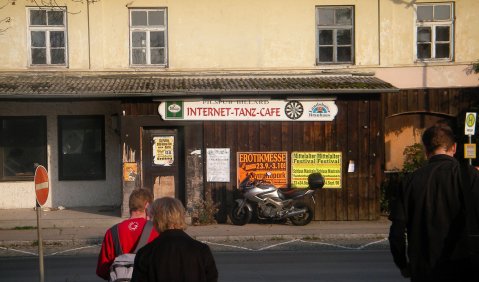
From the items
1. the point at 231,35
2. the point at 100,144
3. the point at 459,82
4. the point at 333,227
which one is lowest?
the point at 333,227

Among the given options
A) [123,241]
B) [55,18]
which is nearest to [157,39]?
[55,18]

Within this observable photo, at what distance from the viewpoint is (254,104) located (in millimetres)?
17547

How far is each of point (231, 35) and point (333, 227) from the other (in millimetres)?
5768

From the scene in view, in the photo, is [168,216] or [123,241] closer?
[168,216]

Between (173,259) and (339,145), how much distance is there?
13971 mm

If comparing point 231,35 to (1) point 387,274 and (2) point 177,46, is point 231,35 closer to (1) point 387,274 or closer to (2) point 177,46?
(2) point 177,46

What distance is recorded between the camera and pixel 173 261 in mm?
4273

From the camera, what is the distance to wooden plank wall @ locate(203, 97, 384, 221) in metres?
17.8

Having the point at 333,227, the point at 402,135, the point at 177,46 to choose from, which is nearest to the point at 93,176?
the point at 177,46

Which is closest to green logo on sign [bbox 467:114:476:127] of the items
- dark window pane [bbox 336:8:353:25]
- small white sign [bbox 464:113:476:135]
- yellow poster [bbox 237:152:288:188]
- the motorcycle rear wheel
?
small white sign [bbox 464:113:476:135]

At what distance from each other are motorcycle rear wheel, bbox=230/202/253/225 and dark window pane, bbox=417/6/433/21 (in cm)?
708

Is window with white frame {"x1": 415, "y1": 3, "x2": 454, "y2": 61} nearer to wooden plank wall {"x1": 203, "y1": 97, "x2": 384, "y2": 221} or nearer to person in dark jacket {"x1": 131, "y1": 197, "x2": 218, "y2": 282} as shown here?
wooden plank wall {"x1": 203, "y1": 97, "x2": 384, "y2": 221}

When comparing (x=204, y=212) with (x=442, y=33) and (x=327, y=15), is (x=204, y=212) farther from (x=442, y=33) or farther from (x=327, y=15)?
(x=442, y=33)

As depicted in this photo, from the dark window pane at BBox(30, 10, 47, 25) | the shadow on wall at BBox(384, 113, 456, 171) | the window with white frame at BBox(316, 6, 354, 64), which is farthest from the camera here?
the shadow on wall at BBox(384, 113, 456, 171)
